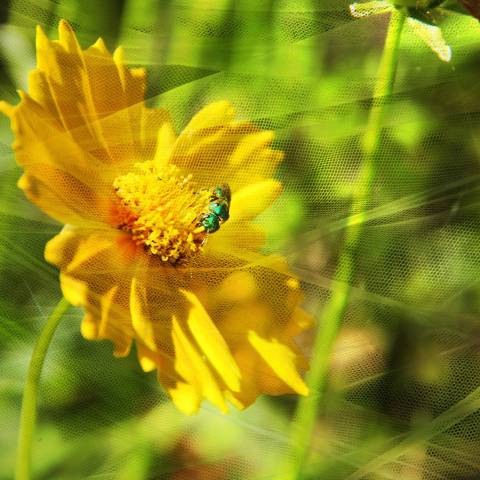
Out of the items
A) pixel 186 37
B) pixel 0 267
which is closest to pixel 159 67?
pixel 186 37

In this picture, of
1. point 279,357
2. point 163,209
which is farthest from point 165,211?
point 279,357

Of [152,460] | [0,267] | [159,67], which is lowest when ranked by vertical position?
[152,460]

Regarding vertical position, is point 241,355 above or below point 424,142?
below

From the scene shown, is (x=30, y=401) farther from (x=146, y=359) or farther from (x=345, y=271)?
(x=345, y=271)

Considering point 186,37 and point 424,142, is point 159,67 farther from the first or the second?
point 424,142

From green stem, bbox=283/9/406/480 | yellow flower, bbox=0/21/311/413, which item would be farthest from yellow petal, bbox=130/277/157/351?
green stem, bbox=283/9/406/480

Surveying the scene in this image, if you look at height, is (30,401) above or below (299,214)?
below

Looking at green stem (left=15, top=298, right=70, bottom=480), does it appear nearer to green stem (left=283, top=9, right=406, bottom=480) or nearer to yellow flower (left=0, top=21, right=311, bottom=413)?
yellow flower (left=0, top=21, right=311, bottom=413)
